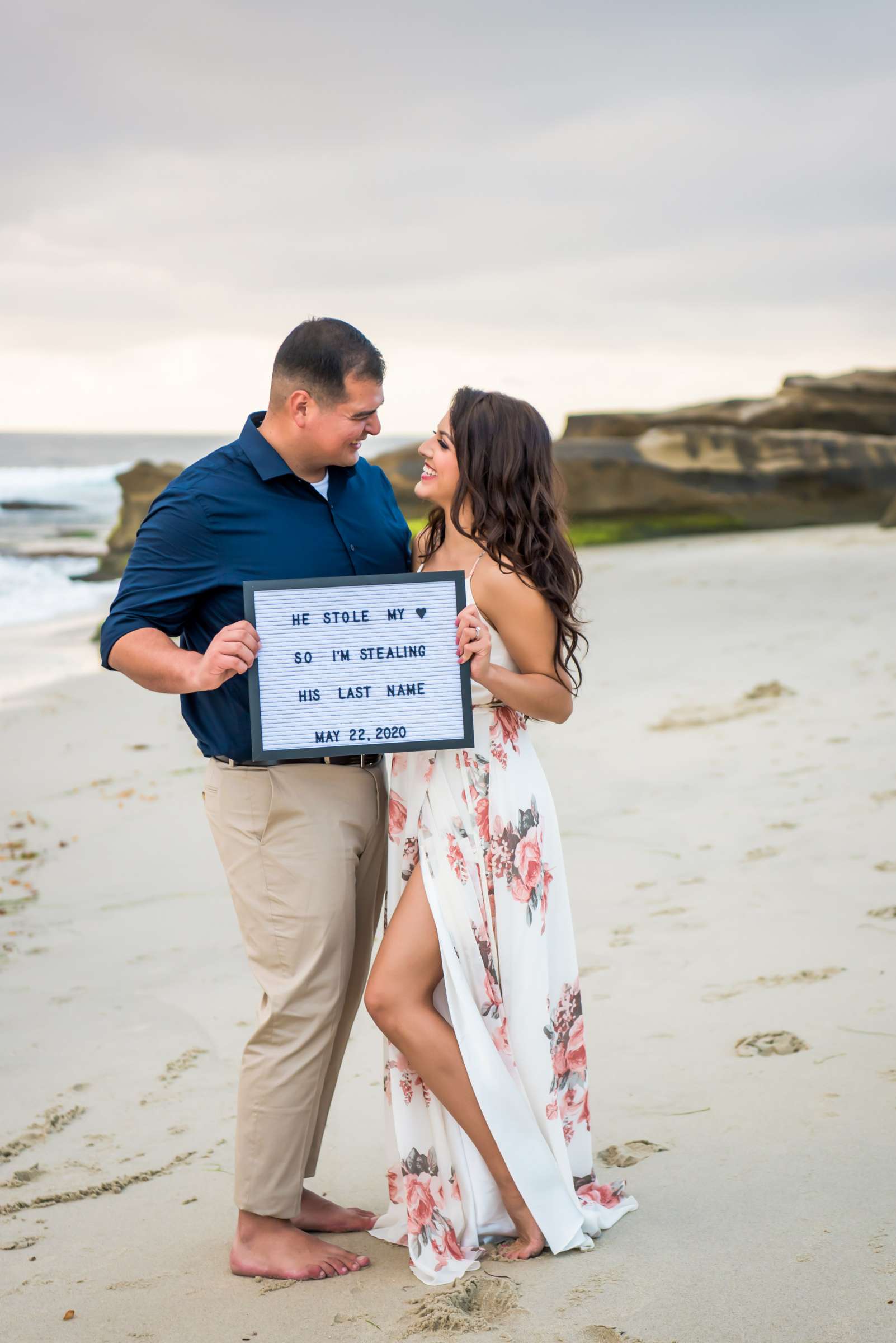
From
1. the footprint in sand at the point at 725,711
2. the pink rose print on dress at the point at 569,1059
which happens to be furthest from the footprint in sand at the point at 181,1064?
the footprint in sand at the point at 725,711

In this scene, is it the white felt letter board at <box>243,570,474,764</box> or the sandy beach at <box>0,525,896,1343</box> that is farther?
the white felt letter board at <box>243,570,474,764</box>

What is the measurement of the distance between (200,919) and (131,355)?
93.8 feet

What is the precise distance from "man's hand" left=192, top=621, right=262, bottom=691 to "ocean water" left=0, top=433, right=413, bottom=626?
1218 centimetres

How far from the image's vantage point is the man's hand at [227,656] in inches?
103

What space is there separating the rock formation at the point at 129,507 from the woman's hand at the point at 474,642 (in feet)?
54.5

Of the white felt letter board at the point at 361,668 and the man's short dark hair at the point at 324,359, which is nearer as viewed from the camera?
the white felt letter board at the point at 361,668

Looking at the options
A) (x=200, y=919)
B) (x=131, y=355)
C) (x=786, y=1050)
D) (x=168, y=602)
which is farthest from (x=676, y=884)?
(x=131, y=355)

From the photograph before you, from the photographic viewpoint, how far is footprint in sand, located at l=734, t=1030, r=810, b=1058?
3623 mm

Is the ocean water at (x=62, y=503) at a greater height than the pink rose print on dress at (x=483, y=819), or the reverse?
the ocean water at (x=62, y=503)

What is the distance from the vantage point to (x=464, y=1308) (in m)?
2.57

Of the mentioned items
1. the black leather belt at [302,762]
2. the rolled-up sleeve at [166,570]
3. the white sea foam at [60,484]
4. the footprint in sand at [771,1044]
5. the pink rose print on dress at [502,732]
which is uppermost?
the white sea foam at [60,484]

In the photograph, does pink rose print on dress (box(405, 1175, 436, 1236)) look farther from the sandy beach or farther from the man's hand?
the man's hand

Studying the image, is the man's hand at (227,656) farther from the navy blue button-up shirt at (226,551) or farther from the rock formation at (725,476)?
the rock formation at (725,476)

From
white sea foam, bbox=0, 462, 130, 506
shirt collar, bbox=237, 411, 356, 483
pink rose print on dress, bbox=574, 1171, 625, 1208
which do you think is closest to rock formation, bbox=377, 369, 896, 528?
shirt collar, bbox=237, 411, 356, 483
